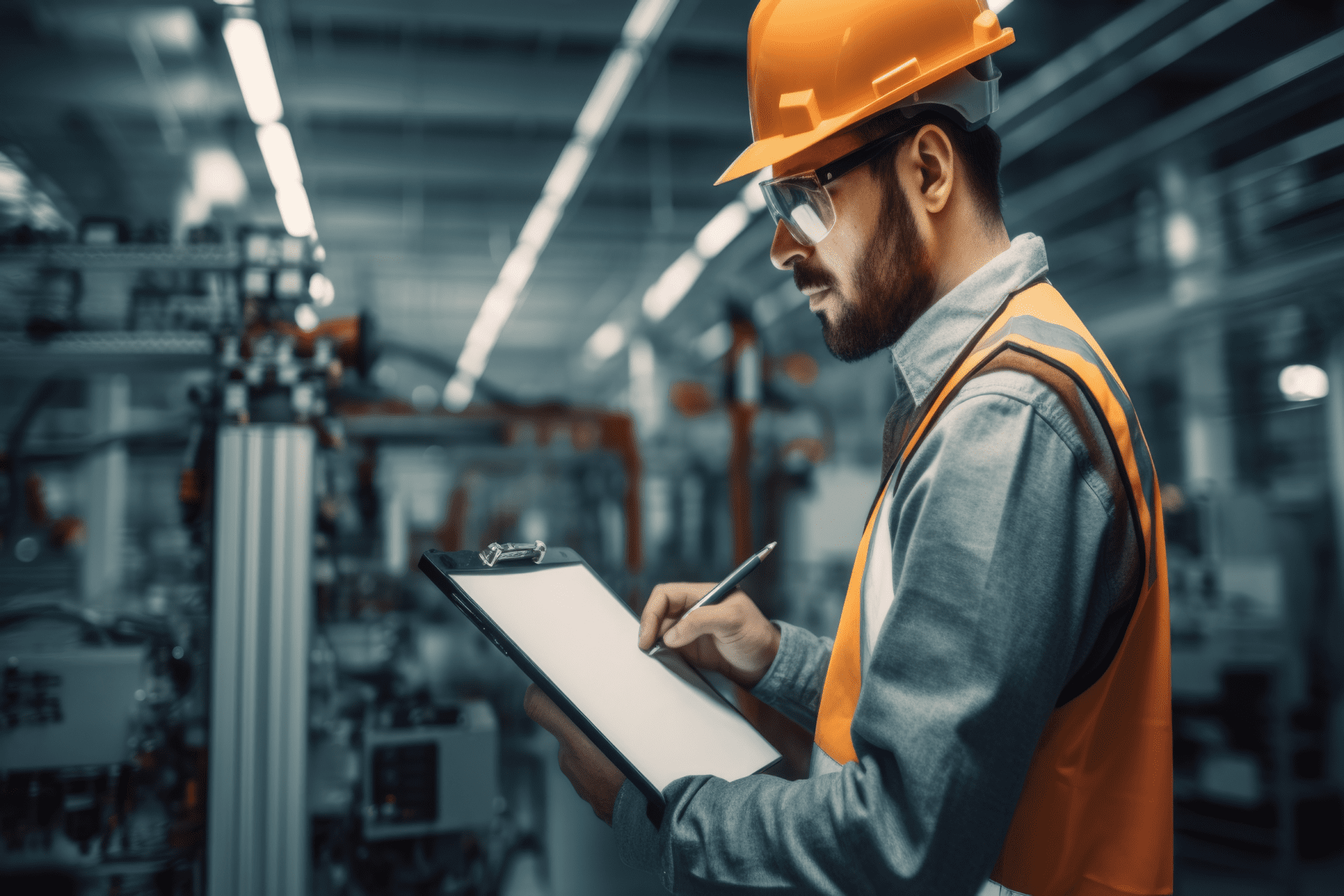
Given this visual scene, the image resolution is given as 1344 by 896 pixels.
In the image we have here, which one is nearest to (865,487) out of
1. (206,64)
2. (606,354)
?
(206,64)

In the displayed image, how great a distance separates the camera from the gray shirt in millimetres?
697

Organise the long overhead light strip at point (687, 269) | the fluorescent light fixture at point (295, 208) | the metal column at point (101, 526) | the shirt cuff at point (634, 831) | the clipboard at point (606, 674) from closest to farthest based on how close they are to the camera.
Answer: the shirt cuff at point (634, 831)
the clipboard at point (606, 674)
the metal column at point (101, 526)
the fluorescent light fixture at point (295, 208)
the long overhead light strip at point (687, 269)

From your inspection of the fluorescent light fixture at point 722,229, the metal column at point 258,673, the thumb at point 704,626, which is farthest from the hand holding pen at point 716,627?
the fluorescent light fixture at point 722,229

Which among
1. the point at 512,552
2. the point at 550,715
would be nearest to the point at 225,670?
the point at 512,552

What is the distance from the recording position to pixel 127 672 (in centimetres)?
222

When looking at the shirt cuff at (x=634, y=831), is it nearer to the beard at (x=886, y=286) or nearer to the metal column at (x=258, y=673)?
the beard at (x=886, y=286)

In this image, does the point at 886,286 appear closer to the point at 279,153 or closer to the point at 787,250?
→ the point at 787,250

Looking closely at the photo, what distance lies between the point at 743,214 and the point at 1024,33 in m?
3.58

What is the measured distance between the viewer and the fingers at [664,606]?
112 cm

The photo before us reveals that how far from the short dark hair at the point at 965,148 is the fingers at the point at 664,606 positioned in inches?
23.0

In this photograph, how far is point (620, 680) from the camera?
1074mm

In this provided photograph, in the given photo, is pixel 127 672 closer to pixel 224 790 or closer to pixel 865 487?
pixel 224 790

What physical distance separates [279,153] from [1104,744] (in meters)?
7.35

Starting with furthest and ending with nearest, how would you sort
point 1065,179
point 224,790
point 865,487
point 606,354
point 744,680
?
A: point 606,354 → point 1065,179 → point 865,487 → point 224,790 → point 744,680
